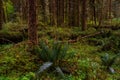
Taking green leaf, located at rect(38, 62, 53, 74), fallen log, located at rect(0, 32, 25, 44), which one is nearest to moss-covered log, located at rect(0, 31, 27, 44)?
fallen log, located at rect(0, 32, 25, 44)

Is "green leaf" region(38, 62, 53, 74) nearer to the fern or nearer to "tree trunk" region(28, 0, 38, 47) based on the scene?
the fern

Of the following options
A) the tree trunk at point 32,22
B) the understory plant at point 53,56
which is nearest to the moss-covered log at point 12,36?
the tree trunk at point 32,22

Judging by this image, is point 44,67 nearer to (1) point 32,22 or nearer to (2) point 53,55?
(2) point 53,55

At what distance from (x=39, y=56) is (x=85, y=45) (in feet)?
20.0

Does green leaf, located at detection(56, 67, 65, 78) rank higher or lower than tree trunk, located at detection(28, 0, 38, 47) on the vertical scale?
lower

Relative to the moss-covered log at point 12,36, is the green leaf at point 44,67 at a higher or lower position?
lower

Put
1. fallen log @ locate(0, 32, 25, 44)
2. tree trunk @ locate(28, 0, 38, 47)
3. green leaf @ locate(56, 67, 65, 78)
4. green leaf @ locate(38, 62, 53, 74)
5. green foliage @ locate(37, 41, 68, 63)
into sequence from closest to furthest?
1. green leaf @ locate(38, 62, 53, 74)
2. green leaf @ locate(56, 67, 65, 78)
3. green foliage @ locate(37, 41, 68, 63)
4. tree trunk @ locate(28, 0, 38, 47)
5. fallen log @ locate(0, 32, 25, 44)

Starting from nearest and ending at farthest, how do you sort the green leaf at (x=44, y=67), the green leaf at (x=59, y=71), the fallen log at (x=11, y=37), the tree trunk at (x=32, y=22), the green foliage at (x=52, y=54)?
the green leaf at (x=44, y=67)
the green leaf at (x=59, y=71)
the green foliage at (x=52, y=54)
the tree trunk at (x=32, y=22)
the fallen log at (x=11, y=37)

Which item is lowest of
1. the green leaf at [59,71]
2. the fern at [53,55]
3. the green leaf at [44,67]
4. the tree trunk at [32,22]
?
the green leaf at [59,71]

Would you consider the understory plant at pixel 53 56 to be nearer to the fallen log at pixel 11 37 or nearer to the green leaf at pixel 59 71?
the green leaf at pixel 59 71

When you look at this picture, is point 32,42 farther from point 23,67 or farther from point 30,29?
point 23,67

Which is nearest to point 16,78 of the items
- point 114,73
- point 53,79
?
point 53,79

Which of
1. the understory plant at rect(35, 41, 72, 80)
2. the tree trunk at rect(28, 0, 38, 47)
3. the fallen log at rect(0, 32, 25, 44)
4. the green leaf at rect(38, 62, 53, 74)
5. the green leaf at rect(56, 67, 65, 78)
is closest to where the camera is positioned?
the green leaf at rect(38, 62, 53, 74)

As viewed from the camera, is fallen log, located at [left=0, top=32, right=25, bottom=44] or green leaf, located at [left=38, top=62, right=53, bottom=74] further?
fallen log, located at [left=0, top=32, right=25, bottom=44]
